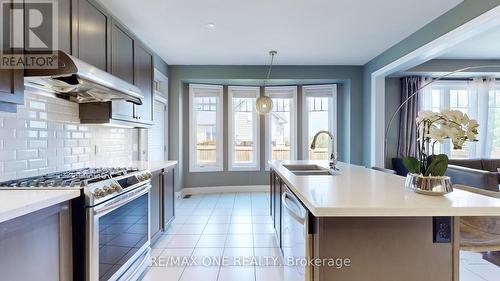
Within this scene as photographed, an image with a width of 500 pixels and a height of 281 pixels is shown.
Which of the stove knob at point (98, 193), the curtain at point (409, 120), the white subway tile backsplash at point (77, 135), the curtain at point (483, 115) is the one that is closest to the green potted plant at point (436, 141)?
the stove knob at point (98, 193)

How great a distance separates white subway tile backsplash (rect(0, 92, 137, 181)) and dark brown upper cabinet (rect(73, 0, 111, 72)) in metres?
0.46

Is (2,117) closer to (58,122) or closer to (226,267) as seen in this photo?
(58,122)

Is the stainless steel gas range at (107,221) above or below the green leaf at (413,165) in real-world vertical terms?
below

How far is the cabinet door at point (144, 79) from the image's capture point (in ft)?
10.2

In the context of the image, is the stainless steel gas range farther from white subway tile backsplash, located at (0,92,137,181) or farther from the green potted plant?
the green potted plant

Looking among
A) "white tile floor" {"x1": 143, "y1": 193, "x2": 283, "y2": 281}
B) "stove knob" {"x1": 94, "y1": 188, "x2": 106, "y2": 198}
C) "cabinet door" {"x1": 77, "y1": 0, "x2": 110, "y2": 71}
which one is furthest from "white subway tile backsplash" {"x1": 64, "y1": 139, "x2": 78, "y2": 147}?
"white tile floor" {"x1": 143, "y1": 193, "x2": 283, "y2": 281}

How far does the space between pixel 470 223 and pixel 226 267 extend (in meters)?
2.11

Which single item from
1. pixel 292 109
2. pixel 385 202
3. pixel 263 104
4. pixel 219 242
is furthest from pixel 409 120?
pixel 385 202

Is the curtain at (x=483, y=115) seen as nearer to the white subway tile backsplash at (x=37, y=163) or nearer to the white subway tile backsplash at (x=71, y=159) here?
the white subway tile backsplash at (x=71, y=159)

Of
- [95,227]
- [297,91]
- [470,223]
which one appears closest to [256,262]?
[95,227]

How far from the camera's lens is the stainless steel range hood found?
1588mm

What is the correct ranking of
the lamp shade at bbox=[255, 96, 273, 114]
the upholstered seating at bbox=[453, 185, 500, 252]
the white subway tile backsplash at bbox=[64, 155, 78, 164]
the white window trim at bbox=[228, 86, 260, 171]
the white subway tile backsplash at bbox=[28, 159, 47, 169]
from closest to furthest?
the upholstered seating at bbox=[453, 185, 500, 252], the white subway tile backsplash at bbox=[28, 159, 47, 169], the white subway tile backsplash at bbox=[64, 155, 78, 164], the lamp shade at bbox=[255, 96, 273, 114], the white window trim at bbox=[228, 86, 260, 171]

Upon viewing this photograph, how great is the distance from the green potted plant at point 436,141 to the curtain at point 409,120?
3.95 metres

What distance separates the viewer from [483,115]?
17.0 feet
